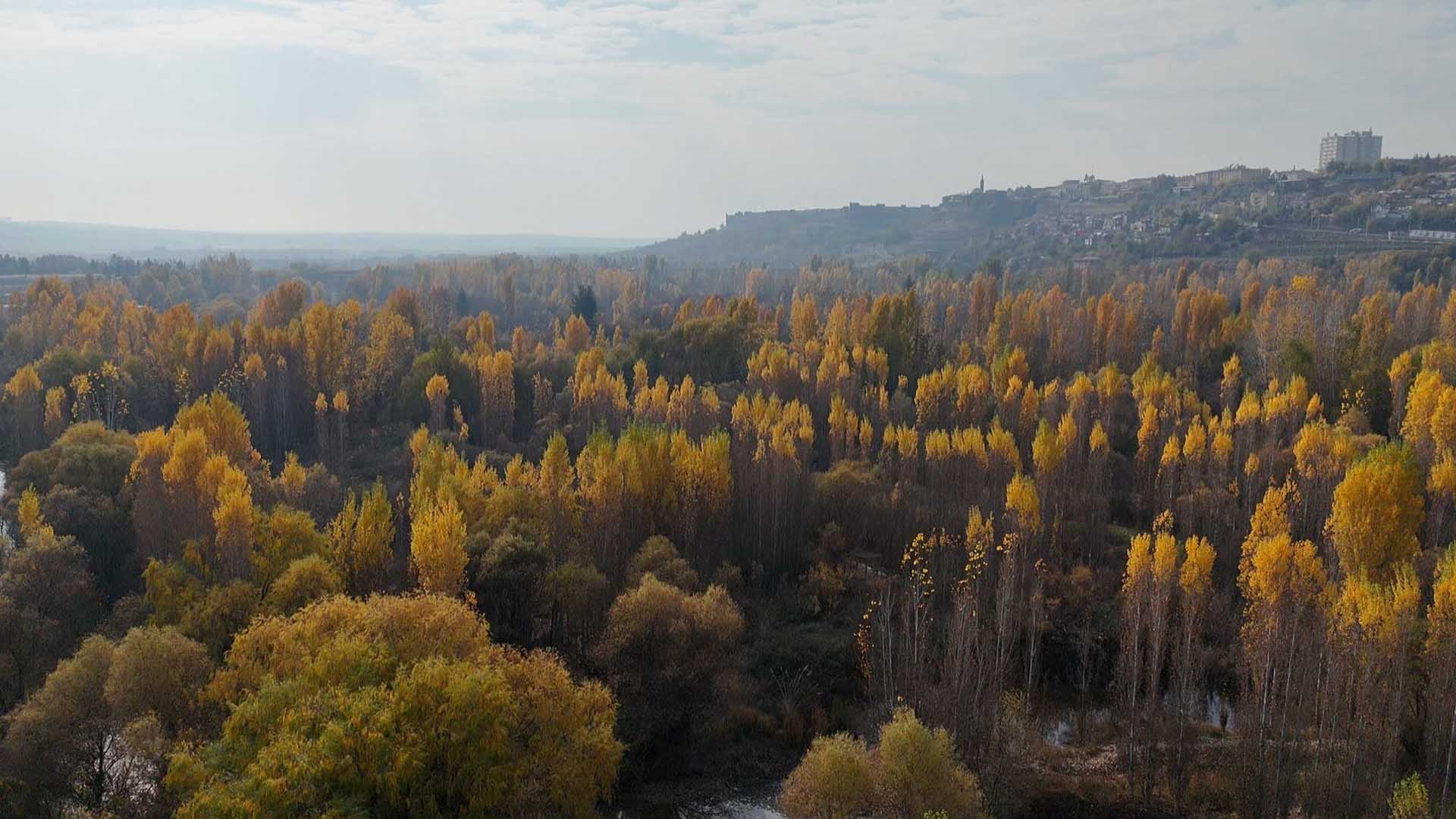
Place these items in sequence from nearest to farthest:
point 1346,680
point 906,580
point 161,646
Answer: point 161,646 < point 1346,680 < point 906,580

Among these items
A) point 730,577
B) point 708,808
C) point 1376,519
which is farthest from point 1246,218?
point 708,808

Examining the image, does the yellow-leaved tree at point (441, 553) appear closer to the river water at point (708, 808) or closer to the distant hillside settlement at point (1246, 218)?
the river water at point (708, 808)

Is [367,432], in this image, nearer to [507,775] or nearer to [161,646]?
[161,646]

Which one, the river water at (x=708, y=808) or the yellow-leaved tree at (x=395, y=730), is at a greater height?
the yellow-leaved tree at (x=395, y=730)

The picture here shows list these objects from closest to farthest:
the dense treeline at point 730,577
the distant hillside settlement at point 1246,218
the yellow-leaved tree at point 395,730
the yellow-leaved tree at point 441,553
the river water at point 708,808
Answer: the yellow-leaved tree at point 395,730
the dense treeline at point 730,577
the river water at point 708,808
the yellow-leaved tree at point 441,553
the distant hillside settlement at point 1246,218

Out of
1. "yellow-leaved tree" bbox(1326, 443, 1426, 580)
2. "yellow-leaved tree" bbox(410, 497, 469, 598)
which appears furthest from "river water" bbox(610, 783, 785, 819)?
"yellow-leaved tree" bbox(1326, 443, 1426, 580)

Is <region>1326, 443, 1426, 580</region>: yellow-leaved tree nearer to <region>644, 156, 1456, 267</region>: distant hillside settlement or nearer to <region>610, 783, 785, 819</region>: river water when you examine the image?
<region>610, 783, 785, 819</region>: river water

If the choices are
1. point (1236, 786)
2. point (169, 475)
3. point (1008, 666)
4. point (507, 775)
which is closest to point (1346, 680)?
point (1236, 786)

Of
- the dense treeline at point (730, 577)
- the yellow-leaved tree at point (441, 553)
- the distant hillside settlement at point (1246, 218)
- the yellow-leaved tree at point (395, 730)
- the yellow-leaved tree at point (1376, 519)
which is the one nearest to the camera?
the yellow-leaved tree at point (395, 730)

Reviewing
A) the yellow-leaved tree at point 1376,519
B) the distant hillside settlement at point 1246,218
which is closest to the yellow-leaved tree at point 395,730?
the yellow-leaved tree at point 1376,519
